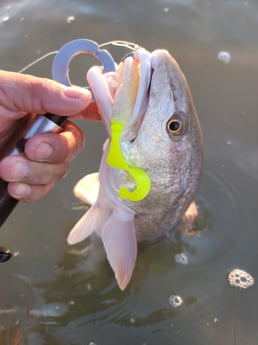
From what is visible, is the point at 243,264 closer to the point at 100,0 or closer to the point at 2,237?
the point at 2,237

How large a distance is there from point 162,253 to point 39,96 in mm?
1041

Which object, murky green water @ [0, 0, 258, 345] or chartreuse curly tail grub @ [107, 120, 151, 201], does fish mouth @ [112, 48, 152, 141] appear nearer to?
chartreuse curly tail grub @ [107, 120, 151, 201]

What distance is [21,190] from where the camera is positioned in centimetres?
168

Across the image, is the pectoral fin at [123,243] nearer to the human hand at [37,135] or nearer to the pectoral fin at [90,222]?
the pectoral fin at [90,222]

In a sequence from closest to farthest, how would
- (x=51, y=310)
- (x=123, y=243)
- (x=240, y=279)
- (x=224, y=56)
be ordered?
(x=123, y=243), (x=51, y=310), (x=240, y=279), (x=224, y=56)

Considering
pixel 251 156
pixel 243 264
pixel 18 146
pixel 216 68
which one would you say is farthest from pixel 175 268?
pixel 216 68

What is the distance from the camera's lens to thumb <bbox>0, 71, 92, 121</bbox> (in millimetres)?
1546

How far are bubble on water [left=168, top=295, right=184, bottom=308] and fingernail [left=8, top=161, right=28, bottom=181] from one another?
887 mm

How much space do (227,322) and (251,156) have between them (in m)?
0.88

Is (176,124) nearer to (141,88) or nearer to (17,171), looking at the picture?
(141,88)

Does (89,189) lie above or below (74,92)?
below

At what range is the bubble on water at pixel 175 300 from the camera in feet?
7.10

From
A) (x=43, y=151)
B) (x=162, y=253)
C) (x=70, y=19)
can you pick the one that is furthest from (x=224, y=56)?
(x=43, y=151)

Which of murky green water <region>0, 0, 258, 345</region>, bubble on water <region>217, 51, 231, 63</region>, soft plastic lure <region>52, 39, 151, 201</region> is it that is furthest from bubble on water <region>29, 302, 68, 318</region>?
bubble on water <region>217, 51, 231, 63</region>
